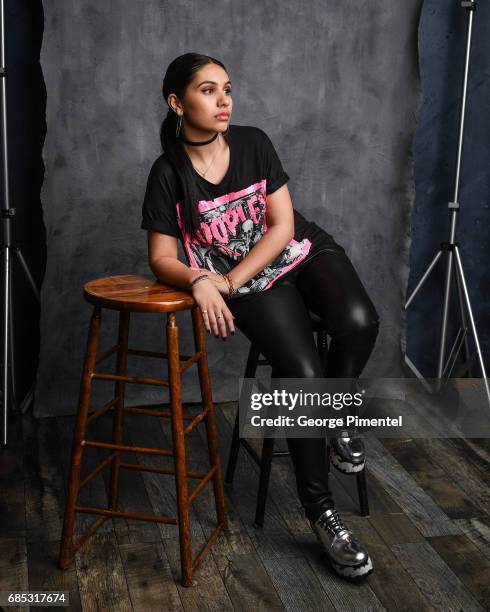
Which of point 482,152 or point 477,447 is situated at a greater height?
point 482,152

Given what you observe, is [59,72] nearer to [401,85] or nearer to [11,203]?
[11,203]

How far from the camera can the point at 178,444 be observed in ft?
7.35

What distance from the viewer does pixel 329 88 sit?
3.33m

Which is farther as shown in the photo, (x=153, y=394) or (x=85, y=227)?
(x=153, y=394)

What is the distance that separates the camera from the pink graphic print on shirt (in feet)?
8.31

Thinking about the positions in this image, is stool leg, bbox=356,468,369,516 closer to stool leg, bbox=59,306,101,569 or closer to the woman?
the woman

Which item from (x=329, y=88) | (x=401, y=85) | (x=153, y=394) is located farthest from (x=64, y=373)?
(x=401, y=85)

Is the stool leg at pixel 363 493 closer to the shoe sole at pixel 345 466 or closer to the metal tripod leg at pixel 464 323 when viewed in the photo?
the shoe sole at pixel 345 466

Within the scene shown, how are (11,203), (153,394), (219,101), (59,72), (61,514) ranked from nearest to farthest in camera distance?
1. (219,101)
2. (61,514)
3. (59,72)
4. (11,203)
5. (153,394)

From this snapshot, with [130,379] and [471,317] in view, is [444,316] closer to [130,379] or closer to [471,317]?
[471,317]

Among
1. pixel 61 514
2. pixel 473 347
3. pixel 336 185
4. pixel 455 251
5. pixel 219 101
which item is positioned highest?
pixel 219 101

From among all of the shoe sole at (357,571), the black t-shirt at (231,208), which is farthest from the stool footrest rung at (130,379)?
the shoe sole at (357,571)

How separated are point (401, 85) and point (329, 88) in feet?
0.99

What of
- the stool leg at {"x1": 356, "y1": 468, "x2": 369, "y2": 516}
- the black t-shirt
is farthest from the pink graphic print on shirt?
the stool leg at {"x1": 356, "y1": 468, "x2": 369, "y2": 516}
